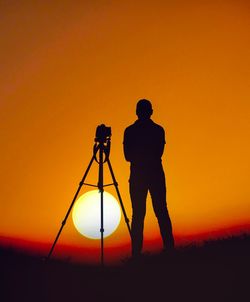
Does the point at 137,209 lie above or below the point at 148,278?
above

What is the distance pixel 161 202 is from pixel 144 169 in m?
0.69

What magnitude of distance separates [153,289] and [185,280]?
0.63 m

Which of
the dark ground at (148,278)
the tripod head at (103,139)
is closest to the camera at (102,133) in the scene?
the tripod head at (103,139)

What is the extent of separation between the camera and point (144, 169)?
8781 millimetres

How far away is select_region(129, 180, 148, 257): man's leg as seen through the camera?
886 cm

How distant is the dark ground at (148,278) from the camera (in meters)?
6.87

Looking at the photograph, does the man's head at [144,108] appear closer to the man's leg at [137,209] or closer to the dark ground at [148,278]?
the man's leg at [137,209]

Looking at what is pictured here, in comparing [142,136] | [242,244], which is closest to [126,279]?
[142,136]

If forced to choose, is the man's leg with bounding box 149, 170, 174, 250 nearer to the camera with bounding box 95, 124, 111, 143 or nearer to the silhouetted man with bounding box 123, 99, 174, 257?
the silhouetted man with bounding box 123, 99, 174, 257

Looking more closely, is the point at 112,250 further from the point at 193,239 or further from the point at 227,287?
the point at 227,287

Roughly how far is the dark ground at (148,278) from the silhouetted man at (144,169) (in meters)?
0.67

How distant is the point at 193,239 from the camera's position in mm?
11664

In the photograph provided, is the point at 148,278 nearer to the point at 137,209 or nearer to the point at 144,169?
the point at 137,209

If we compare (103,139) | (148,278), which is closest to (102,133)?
(103,139)
